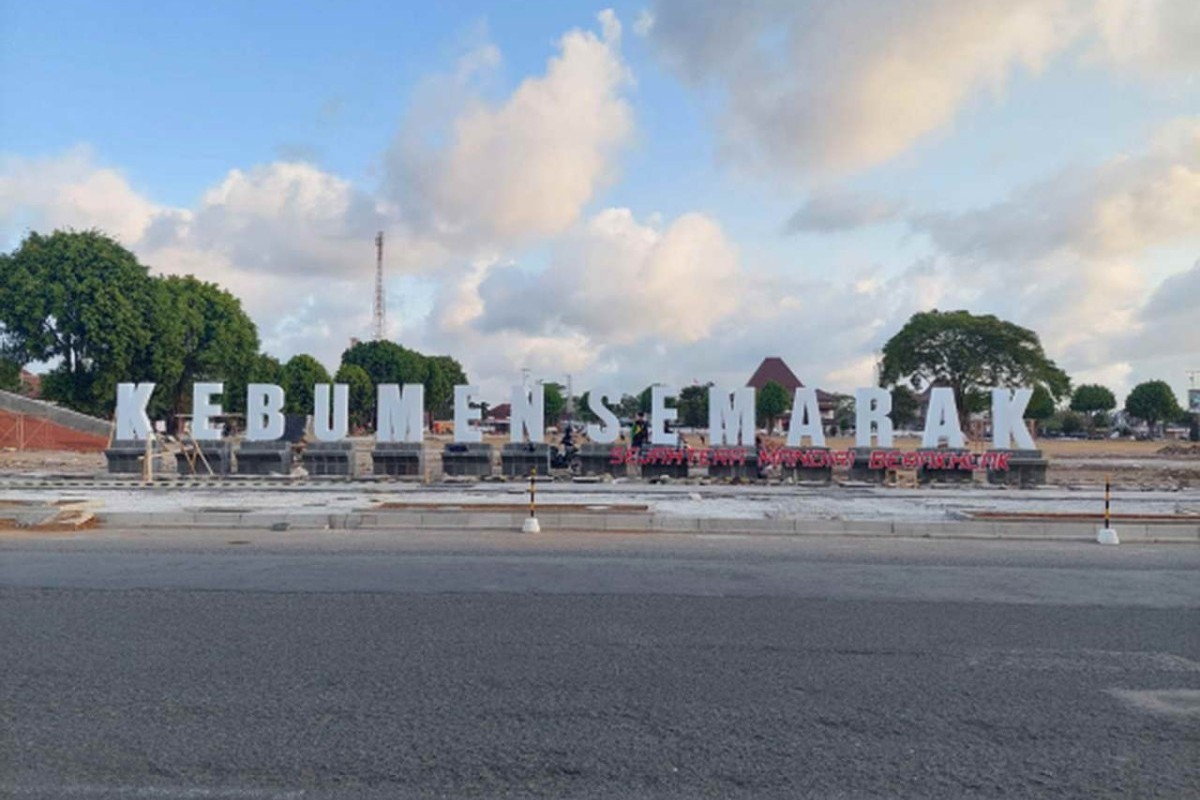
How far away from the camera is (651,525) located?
17.9 m

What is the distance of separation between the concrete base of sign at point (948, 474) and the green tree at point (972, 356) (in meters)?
34.9

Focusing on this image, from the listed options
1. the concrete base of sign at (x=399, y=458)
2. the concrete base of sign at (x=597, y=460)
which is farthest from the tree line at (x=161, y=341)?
the concrete base of sign at (x=597, y=460)

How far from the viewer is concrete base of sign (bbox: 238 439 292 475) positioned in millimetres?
30375

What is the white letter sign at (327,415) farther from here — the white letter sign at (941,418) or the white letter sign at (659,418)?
the white letter sign at (941,418)

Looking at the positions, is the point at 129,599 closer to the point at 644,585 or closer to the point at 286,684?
the point at 286,684

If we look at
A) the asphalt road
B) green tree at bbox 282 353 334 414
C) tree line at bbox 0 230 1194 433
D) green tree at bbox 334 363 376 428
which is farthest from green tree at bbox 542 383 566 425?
the asphalt road

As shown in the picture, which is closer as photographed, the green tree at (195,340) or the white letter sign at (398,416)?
the white letter sign at (398,416)

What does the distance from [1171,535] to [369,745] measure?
1627cm

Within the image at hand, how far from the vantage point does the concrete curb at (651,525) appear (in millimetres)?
17406

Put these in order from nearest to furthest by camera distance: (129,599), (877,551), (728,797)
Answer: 1. (728,797)
2. (129,599)
3. (877,551)

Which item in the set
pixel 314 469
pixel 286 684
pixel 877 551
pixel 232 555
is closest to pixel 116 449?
pixel 314 469

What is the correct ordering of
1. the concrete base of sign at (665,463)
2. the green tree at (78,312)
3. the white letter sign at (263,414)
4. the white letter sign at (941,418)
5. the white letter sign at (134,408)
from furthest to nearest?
the green tree at (78,312)
the white letter sign at (134,408)
the white letter sign at (263,414)
the concrete base of sign at (665,463)
the white letter sign at (941,418)

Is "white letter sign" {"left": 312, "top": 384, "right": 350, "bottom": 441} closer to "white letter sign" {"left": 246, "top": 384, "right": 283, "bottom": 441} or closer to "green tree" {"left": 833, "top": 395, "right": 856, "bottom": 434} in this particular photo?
"white letter sign" {"left": 246, "top": 384, "right": 283, "bottom": 441}

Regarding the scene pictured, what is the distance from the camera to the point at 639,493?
25.1 metres
